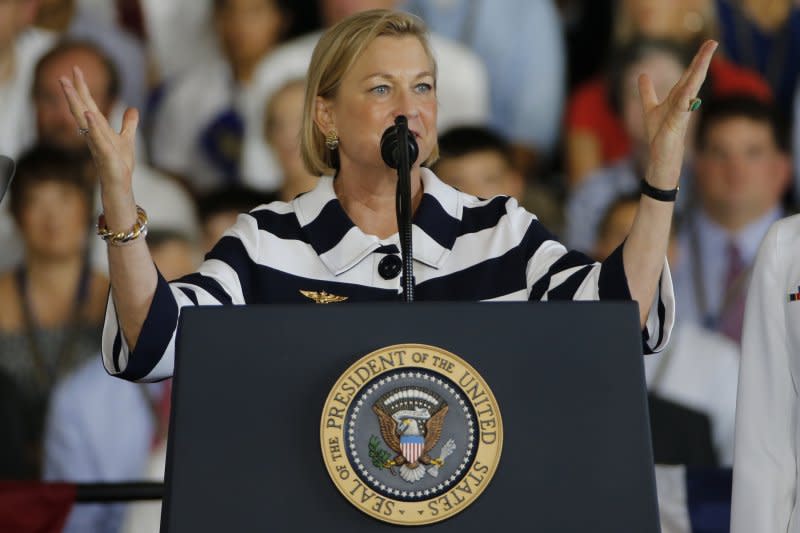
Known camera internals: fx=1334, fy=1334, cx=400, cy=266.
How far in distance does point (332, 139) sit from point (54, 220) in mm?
2910

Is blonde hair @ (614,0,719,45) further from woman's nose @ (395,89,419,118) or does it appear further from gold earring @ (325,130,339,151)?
woman's nose @ (395,89,419,118)

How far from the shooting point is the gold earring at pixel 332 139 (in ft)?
7.90

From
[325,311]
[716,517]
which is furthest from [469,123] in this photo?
[325,311]

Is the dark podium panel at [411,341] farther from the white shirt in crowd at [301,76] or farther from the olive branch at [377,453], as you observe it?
the white shirt in crowd at [301,76]

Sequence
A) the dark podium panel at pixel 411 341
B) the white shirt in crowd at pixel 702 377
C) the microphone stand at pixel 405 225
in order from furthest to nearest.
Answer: the white shirt in crowd at pixel 702 377 → the microphone stand at pixel 405 225 → the dark podium panel at pixel 411 341

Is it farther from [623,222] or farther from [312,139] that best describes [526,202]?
[312,139]

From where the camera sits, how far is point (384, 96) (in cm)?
A: 226

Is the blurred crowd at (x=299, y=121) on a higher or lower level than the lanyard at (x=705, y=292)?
higher

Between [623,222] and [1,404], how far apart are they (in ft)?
7.71

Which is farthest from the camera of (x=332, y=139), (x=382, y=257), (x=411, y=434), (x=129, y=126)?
(x=332, y=139)

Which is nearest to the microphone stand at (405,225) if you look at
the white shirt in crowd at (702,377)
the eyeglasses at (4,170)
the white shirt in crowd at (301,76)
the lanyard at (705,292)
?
the eyeglasses at (4,170)

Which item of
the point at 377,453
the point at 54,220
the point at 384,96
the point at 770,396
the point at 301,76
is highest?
the point at 301,76

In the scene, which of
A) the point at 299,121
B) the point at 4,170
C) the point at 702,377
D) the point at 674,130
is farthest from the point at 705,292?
the point at 4,170

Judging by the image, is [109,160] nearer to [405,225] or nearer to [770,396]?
[405,225]
